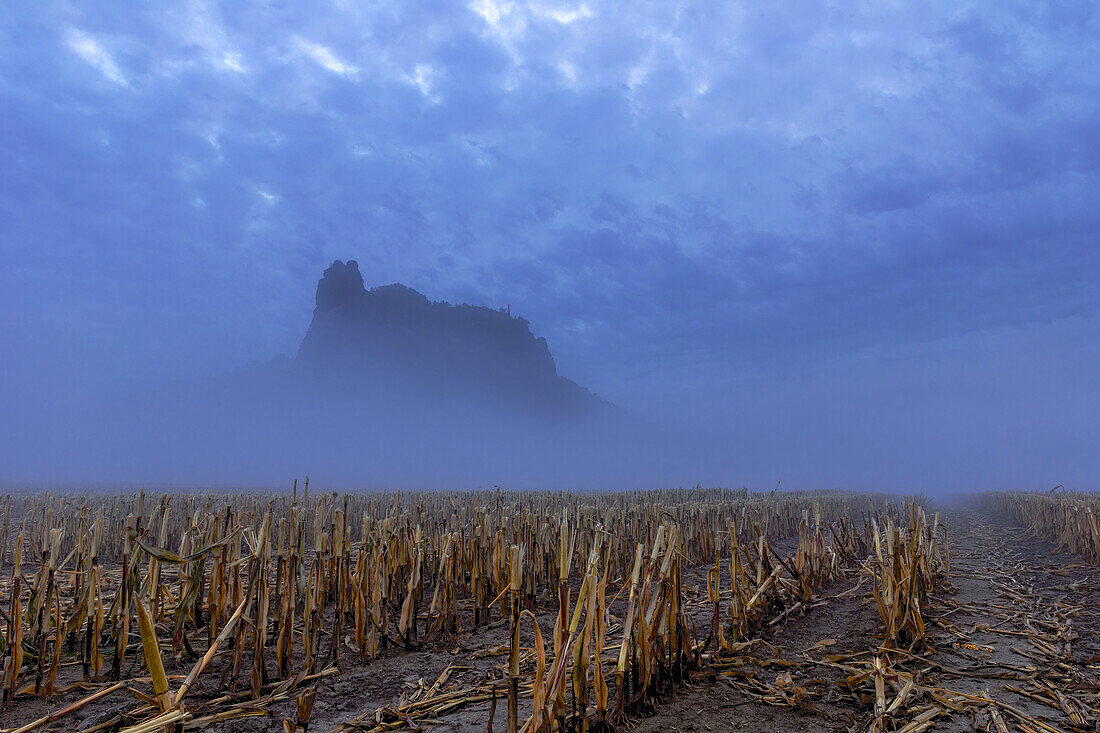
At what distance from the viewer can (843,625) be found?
552 centimetres

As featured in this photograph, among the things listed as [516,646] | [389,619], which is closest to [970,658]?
[516,646]

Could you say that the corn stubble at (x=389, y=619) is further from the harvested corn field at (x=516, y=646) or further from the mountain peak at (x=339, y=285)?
the mountain peak at (x=339, y=285)

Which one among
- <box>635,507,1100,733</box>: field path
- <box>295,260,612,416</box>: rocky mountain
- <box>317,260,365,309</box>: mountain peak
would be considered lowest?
<box>635,507,1100,733</box>: field path

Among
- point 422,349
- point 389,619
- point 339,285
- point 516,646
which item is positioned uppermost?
point 339,285

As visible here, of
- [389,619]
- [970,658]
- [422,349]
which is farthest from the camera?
[422,349]

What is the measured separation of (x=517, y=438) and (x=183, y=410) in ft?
328

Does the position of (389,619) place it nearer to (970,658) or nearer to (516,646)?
(516,646)

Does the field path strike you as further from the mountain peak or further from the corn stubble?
the mountain peak

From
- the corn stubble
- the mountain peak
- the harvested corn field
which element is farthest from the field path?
the mountain peak

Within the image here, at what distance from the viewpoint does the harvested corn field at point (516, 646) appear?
3.37 meters

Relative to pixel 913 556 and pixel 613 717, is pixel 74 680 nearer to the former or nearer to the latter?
pixel 613 717

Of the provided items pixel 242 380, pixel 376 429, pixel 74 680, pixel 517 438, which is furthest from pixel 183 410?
pixel 74 680

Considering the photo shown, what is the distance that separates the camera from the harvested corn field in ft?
11.0

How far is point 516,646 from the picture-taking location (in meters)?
2.79
